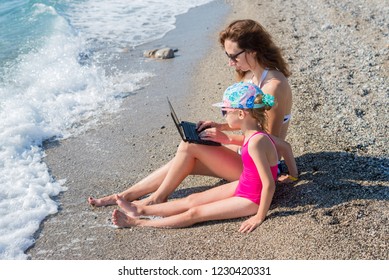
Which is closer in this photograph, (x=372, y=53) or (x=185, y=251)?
(x=185, y=251)

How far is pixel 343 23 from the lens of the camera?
1060cm

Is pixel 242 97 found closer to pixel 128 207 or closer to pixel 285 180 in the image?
pixel 285 180

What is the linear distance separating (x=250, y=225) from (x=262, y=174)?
0.42 meters

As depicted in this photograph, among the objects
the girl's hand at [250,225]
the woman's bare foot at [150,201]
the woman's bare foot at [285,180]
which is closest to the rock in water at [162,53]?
the woman's bare foot at [150,201]

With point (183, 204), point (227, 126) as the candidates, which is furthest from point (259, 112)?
point (183, 204)

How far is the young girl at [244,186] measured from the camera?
163 inches

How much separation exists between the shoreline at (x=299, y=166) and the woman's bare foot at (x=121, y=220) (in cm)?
7

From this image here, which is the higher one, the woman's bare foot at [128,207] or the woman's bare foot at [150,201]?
the woman's bare foot at [128,207]

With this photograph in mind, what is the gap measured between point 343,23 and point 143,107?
5231mm

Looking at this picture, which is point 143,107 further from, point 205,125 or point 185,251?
point 185,251

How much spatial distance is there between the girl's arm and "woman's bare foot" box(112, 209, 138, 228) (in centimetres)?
98

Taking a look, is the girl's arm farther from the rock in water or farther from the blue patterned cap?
the rock in water

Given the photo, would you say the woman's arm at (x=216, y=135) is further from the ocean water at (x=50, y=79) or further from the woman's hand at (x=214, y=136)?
the ocean water at (x=50, y=79)
